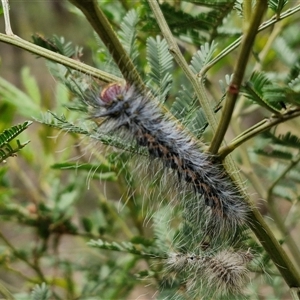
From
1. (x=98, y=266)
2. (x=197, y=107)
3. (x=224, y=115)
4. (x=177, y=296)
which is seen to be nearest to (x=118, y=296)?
(x=98, y=266)

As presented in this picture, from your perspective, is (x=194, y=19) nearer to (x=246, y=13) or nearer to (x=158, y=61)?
(x=158, y=61)

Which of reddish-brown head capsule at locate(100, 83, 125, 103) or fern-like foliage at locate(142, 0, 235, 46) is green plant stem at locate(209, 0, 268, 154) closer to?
reddish-brown head capsule at locate(100, 83, 125, 103)

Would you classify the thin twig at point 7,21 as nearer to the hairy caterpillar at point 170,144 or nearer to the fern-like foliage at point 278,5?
the hairy caterpillar at point 170,144

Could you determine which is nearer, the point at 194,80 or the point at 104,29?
the point at 104,29

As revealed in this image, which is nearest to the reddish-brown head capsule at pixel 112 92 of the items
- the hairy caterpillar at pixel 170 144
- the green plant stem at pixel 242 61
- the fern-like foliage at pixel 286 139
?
the hairy caterpillar at pixel 170 144

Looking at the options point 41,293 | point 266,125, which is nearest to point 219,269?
point 266,125

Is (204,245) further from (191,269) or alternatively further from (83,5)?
(83,5)
